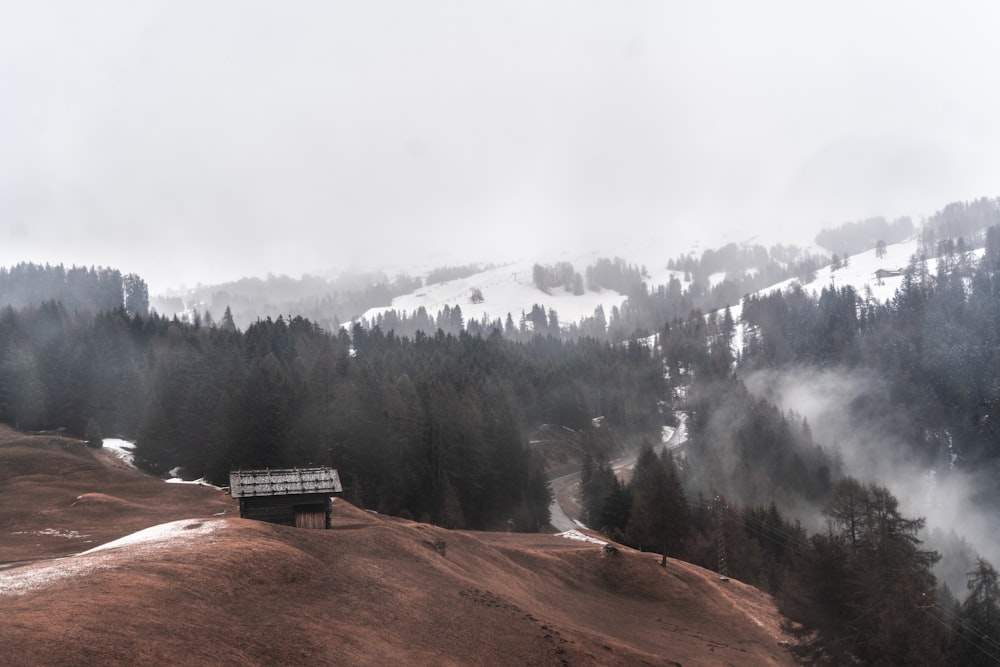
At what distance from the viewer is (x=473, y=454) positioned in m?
78.5

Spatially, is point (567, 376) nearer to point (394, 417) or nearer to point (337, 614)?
point (394, 417)

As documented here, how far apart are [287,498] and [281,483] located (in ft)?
3.48

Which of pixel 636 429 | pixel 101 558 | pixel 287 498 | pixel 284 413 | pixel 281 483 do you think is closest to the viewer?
pixel 101 558

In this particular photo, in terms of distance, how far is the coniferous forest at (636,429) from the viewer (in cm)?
3347

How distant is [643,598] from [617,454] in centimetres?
9012

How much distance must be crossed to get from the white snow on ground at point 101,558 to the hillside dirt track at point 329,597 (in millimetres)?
123

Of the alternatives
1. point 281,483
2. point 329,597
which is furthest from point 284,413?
point 329,597

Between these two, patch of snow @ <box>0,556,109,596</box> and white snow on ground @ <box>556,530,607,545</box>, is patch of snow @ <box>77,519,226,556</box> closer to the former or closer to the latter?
patch of snow @ <box>0,556,109,596</box>

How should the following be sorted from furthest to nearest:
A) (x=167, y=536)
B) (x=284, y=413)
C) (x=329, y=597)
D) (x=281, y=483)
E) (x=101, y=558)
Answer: (x=284, y=413) < (x=281, y=483) < (x=167, y=536) < (x=329, y=597) < (x=101, y=558)

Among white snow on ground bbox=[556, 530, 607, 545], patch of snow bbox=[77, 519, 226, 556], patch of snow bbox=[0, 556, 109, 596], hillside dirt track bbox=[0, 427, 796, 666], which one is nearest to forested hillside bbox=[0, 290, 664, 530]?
white snow on ground bbox=[556, 530, 607, 545]

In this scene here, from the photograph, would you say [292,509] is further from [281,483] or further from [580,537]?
[580,537]

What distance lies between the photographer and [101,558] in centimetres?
2420

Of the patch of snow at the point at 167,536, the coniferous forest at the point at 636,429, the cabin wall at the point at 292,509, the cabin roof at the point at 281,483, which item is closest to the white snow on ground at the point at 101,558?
the patch of snow at the point at 167,536

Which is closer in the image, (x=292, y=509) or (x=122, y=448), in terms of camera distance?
(x=292, y=509)
